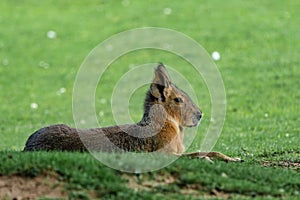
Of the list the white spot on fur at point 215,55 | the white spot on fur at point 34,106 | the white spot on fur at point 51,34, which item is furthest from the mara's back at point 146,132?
the white spot on fur at point 51,34

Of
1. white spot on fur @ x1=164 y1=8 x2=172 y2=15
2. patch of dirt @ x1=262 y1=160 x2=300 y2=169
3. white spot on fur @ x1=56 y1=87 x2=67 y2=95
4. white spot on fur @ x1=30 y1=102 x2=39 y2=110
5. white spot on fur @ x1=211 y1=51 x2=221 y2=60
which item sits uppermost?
white spot on fur @ x1=164 y1=8 x2=172 y2=15

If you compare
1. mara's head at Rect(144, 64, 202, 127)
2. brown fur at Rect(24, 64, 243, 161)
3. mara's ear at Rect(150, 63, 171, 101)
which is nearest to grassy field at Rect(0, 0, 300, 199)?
brown fur at Rect(24, 64, 243, 161)

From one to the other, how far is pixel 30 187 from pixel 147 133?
2.52 metres

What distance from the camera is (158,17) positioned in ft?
97.2

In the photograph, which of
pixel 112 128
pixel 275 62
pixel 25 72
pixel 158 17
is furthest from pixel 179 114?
pixel 158 17

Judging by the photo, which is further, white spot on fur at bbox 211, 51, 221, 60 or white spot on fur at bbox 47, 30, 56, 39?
white spot on fur at bbox 47, 30, 56, 39

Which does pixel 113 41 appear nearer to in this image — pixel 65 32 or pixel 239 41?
pixel 65 32

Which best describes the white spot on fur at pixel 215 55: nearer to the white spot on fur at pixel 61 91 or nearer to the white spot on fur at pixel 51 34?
the white spot on fur at pixel 61 91

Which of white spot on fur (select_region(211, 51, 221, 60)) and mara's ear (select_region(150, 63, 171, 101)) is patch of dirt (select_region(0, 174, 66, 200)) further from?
white spot on fur (select_region(211, 51, 221, 60))

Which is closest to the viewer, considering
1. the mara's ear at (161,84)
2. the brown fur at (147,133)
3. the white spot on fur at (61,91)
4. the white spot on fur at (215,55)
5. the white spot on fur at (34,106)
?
the brown fur at (147,133)

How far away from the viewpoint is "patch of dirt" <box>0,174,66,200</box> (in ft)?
26.4

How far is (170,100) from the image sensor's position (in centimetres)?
1075

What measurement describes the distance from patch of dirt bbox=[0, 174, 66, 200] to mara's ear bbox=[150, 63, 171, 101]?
8.99 feet

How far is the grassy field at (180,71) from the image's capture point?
27.7ft
